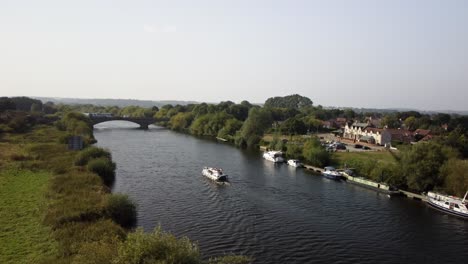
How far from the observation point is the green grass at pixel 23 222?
29.4 meters

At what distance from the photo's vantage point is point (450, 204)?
1987 inches

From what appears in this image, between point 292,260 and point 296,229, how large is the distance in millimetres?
7935

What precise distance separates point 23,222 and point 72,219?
4.02 m

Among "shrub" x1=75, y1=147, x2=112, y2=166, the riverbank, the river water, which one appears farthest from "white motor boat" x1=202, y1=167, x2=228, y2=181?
"shrub" x1=75, y1=147, x2=112, y2=166

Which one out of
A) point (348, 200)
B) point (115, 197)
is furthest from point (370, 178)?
point (115, 197)

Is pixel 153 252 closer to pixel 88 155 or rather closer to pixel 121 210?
pixel 121 210

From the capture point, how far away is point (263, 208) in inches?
1972

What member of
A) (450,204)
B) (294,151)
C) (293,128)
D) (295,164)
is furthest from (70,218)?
(293,128)

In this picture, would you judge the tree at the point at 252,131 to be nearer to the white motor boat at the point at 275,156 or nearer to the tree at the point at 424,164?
the white motor boat at the point at 275,156

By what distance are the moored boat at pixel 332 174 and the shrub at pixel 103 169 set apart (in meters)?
35.5

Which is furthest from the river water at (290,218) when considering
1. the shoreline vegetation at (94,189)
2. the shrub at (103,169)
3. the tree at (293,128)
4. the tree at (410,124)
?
the tree at (410,124)

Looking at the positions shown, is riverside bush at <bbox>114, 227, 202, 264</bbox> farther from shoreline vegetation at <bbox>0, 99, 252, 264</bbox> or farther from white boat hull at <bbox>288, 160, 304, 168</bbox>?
white boat hull at <bbox>288, 160, 304, 168</bbox>

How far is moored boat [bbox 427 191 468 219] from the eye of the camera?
49.2 meters

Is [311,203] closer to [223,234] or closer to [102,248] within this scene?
[223,234]
